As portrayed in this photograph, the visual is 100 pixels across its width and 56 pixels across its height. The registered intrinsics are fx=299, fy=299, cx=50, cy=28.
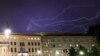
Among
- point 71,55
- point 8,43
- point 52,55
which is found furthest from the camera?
point 52,55

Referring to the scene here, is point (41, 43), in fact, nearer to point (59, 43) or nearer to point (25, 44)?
point (25, 44)

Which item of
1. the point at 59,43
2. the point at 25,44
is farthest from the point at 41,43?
the point at 59,43

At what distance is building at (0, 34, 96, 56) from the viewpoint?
9788 centimetres

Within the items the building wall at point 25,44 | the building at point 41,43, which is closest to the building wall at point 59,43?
the building at point 41,43

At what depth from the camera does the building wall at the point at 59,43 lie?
10388cm

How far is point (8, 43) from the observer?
96812 mm

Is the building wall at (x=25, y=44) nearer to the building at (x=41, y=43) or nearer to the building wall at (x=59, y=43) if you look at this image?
the building at (x=41, y=43)

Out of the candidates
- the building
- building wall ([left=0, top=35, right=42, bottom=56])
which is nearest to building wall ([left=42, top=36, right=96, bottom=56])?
the building

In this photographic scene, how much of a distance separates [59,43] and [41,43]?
7066mm

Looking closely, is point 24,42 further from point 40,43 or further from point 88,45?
point 88,45

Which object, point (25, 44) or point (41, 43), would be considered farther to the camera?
point (41, 43)

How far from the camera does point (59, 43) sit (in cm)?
10556

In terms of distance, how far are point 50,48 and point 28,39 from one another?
28.3ft

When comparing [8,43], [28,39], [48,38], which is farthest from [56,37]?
[8,43]
